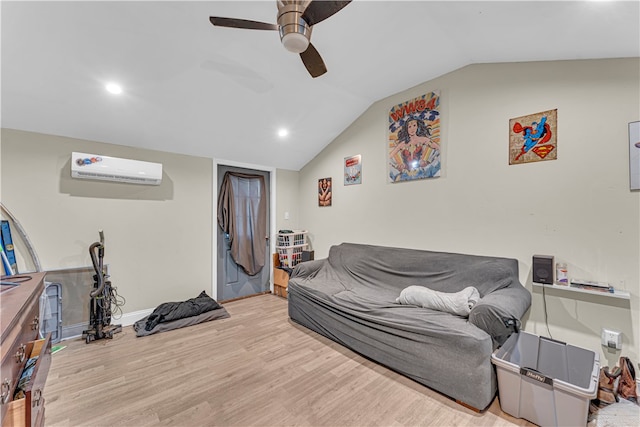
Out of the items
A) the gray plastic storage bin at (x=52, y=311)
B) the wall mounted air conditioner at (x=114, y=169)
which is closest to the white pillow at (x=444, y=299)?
the wall mounted air conditioner at (x=114, y=169)

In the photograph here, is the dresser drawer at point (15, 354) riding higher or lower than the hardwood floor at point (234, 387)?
higher

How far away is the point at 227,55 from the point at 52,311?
3075 mm

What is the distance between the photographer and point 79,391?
1.90 metres

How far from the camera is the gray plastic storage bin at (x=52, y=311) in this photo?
258 centimetres

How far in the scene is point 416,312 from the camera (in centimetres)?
221

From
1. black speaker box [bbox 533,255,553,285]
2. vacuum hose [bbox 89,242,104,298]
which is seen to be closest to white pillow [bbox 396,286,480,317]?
black speaker box [bbox 533,255,553,285]

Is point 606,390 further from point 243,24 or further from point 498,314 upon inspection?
point 243,24

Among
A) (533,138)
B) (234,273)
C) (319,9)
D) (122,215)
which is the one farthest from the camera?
(234,273)

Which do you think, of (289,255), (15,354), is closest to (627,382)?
(15,354)

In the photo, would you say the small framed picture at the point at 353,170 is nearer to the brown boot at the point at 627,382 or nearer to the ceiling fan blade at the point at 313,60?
the ceiling fan blade at the point at 313,60

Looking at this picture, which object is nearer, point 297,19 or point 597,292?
point 297,19

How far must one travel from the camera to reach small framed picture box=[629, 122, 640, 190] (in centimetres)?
187

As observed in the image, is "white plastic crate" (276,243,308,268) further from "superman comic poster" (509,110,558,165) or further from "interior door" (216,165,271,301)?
"superman comic poster" (509,110,558,165)

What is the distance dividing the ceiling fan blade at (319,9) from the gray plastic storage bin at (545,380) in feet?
7.73
